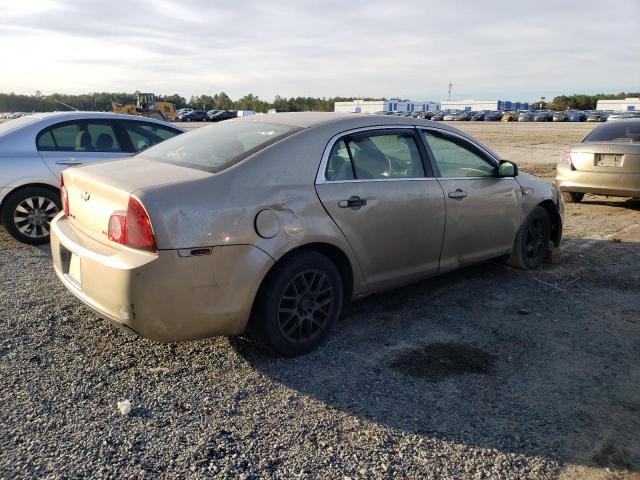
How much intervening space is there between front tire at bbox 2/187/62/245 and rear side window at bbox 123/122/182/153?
1.25 metres

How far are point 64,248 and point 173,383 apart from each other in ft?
4.14

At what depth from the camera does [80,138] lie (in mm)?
7043

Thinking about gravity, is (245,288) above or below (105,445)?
above

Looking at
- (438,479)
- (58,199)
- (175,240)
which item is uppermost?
(175,240)

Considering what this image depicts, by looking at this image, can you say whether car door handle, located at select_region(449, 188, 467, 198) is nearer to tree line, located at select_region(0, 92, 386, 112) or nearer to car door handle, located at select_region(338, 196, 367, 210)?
car door handle, located at select_region(338, 196, 367, 210)

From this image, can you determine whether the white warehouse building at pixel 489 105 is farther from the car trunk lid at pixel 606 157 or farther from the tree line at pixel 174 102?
the car trunk lid at pixel 606 157

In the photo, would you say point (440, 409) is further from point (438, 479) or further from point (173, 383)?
point (173, 383)

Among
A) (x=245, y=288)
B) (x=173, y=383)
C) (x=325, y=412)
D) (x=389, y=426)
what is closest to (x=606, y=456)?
(x=389, y=426)

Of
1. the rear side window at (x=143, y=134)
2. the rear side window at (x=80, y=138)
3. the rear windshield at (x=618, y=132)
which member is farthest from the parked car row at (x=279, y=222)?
the rear windshield at (x=618, y=132)

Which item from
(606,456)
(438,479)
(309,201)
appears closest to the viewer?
(438,479)

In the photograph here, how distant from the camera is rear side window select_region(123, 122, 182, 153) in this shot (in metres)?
7.43

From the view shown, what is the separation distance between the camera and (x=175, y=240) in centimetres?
320

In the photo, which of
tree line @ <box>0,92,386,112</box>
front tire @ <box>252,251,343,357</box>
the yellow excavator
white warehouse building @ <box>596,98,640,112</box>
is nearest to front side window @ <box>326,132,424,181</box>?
front tire @ <box>252,251,343,357</box>

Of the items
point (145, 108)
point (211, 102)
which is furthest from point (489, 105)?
point (145, 108)
